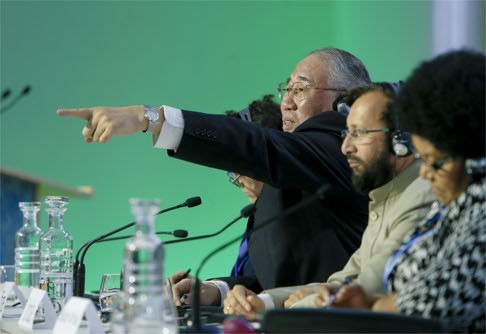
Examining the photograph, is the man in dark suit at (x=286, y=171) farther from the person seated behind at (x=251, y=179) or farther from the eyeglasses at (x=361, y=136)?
the eyeglasses at (x=361, y=136)

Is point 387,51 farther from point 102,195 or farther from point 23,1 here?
point 23,1

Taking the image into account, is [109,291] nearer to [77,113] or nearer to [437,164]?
[77,113]

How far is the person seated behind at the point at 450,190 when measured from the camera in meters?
1.58

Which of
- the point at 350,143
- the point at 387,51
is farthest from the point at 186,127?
the point at 387,51

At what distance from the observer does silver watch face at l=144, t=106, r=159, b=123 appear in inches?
108

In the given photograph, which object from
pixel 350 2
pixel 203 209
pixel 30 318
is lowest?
pixel 30 318

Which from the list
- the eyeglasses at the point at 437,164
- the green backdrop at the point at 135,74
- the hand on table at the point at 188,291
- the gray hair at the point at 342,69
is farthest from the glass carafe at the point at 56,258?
the green backdrop at the point at 135,74

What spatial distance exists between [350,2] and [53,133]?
2151 mm

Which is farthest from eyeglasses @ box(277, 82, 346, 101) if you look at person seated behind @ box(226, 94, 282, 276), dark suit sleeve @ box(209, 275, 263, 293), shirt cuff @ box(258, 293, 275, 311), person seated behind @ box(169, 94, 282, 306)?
shirt cuff @ box(258, 293, 275, 311)

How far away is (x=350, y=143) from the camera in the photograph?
242cm

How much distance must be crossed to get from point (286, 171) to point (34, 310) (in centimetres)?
97

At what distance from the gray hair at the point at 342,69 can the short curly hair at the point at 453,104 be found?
169cm

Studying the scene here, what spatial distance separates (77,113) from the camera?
8.50 feet

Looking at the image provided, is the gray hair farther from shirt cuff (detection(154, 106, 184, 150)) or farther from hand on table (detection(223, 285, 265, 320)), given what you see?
hand on table (detection(223, 285, 265, 320))
